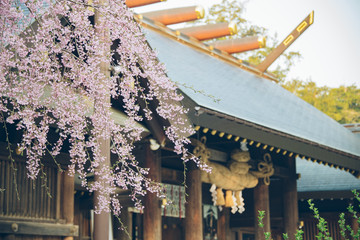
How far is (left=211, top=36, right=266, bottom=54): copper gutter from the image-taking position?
1344cm

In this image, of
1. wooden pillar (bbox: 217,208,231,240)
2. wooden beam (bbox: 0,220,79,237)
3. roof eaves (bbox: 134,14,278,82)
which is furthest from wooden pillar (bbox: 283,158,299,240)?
wooden beam (bbox: 0,220,79,237)

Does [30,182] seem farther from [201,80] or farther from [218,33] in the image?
[218,33]

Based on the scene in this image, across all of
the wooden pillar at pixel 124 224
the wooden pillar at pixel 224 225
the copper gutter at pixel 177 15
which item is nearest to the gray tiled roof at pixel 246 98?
the copper gutter at pixel 177 15

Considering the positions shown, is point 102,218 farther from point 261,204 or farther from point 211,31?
point 211,31

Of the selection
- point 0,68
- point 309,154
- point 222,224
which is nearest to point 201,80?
point 309,154

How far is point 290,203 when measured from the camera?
12.4 meters

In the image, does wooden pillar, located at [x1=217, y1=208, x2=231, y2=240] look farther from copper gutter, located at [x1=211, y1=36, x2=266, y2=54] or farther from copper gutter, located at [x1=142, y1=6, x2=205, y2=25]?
copper gutter, located at [x1=142, y1=6, x2=205, y2=25]

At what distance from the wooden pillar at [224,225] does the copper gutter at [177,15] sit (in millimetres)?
4223

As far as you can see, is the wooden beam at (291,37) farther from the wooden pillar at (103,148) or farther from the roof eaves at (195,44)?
the wooden pillar at (103,148)

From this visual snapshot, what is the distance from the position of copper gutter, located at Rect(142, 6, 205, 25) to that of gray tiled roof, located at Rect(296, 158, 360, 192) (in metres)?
4.79

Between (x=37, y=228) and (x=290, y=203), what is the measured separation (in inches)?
261

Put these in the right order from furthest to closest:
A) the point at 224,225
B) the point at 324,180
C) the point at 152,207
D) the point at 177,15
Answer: the point at 324,180, the point at 224,225, the point at 177,15, the point at 152,207

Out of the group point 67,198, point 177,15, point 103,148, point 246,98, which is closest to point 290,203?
point 246,98

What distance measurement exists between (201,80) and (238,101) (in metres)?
0.73
